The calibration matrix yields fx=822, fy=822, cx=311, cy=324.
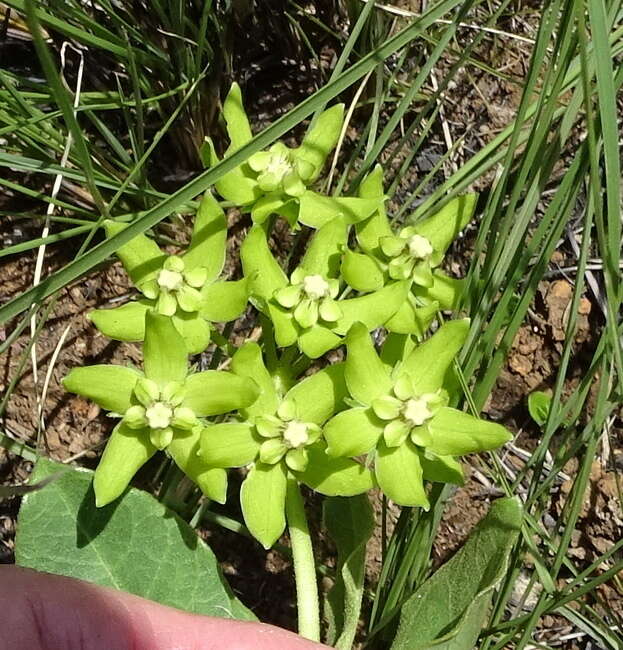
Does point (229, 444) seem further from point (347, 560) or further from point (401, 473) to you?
point (347, 560)

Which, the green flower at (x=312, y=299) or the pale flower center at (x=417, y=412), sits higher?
the green flower at (x=312, y=299)

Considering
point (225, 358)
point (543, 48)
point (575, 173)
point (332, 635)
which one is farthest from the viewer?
point (225, 358)

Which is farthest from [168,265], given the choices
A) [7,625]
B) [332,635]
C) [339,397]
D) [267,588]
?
[267,588]

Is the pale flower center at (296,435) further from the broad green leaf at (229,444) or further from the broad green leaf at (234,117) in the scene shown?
the broad green leaf at (234,117)

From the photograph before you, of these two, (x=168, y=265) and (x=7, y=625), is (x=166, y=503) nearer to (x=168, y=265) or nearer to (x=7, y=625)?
(x=7, y=625)

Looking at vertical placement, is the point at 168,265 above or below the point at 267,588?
above

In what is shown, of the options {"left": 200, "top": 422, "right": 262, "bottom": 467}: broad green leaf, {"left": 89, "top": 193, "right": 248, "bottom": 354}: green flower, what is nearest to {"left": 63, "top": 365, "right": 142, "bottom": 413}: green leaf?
{"left": 89, "top": 193, "right": 248, "bottom": 354}: green flower

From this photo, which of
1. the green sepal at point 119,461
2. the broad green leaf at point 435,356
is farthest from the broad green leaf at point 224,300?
the broad green leaf at point 435,356
